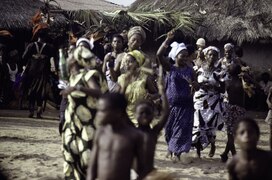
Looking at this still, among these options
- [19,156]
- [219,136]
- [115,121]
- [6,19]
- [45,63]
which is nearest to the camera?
[115,121]

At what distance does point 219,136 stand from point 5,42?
22.1ft

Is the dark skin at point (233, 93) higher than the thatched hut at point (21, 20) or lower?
lower

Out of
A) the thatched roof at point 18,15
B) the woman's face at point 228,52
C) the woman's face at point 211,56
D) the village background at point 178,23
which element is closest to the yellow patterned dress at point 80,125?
the woman's face at point 211,56

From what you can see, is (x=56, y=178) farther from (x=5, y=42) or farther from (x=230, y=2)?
(x=230, y=2)

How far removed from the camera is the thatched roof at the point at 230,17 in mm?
13945

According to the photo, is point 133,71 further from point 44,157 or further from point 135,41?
point 44,157

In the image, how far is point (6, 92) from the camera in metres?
12.2

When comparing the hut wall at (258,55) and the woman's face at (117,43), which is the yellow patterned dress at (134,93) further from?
the hut wall at (258,55)

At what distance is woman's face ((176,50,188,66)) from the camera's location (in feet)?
22.2

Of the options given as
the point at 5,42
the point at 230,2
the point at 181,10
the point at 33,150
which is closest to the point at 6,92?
the point at 5,42

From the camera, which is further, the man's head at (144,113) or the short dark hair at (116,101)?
the man's head at (144,113)

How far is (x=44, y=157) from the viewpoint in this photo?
7.11 meters

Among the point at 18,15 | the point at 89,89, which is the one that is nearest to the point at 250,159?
the point at 89,89

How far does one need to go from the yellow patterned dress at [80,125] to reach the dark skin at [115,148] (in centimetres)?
82
